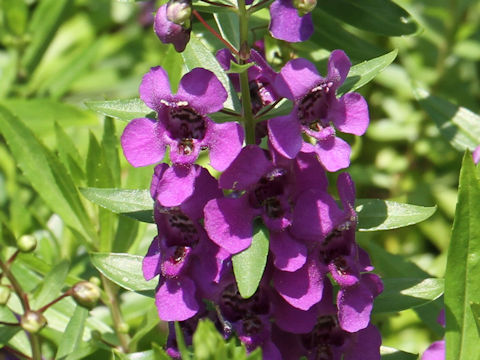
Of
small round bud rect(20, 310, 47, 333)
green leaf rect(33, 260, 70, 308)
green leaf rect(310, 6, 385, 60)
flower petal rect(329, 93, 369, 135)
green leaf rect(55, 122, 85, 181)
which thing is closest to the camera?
flower petal rect(329, 93, 369, 135)

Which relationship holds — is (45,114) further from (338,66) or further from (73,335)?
(338,66)

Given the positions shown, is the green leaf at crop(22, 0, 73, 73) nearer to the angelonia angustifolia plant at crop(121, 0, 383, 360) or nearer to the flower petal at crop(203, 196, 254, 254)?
the angelonia angustifolia plant at crop(121, 0, 383, 360)

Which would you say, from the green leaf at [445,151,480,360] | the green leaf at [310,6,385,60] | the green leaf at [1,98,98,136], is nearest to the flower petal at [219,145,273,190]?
the green leaf at [445,151,480,360]

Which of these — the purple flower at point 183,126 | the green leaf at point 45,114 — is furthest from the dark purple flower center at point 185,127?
the green leaf at point 45,114

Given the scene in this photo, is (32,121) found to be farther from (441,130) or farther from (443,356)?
(443,356)

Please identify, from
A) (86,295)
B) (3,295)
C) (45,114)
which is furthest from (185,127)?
(45,114)

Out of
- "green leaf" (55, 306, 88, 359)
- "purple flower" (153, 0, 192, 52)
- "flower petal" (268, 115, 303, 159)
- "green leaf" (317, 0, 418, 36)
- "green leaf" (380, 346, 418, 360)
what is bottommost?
"green leaf" (55, 306, 88, 359)

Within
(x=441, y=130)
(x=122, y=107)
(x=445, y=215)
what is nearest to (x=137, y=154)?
(x=122, y=107)
